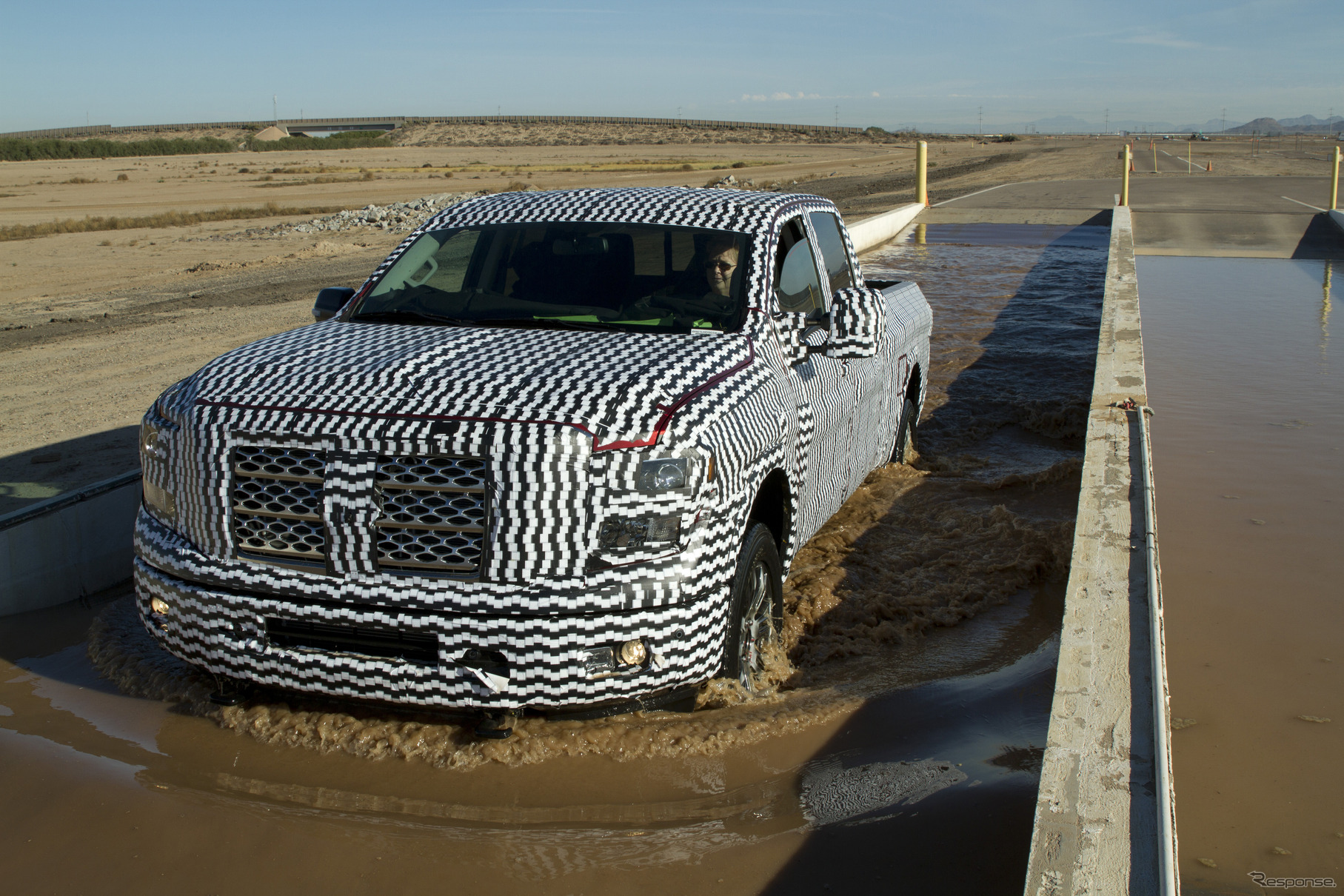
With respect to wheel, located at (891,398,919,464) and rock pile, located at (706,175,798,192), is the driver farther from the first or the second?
rock pile, located at (706,175,798,192)

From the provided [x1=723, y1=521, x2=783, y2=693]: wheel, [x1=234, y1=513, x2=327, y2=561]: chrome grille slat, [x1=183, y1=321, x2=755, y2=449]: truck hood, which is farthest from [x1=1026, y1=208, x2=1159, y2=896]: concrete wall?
[x1=234, y1=513, x2=327, y2=561]: chrome grille slat

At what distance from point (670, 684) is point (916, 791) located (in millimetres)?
809

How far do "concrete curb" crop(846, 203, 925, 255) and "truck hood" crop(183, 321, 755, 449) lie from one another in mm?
13668

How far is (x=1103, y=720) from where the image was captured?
3072mm

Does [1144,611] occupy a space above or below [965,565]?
above

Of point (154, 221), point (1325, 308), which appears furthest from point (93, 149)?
point (1325, 308)

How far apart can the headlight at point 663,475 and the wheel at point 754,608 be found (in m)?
0.45

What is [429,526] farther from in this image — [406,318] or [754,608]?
[406,318]

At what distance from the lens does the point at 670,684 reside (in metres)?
3.40

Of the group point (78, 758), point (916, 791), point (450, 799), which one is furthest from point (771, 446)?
point (78, 758)

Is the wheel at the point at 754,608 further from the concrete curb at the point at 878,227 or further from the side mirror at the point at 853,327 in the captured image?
the concrete curb at the point at 878,227

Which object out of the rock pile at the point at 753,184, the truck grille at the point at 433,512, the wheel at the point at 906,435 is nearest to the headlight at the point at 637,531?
the truck grille at the point at 433,512

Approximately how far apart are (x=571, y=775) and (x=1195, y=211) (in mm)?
26370

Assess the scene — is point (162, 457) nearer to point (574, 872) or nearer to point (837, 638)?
point (574, 872)
